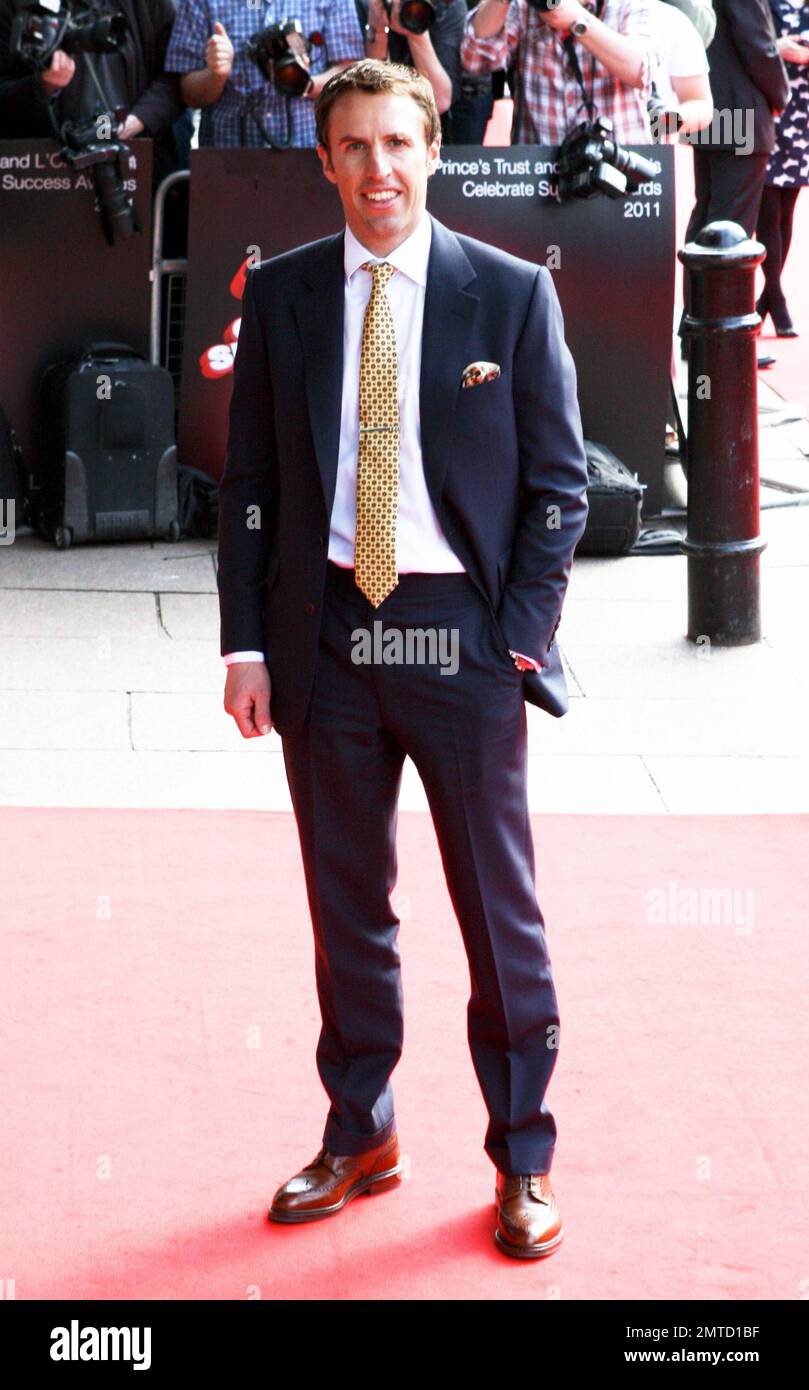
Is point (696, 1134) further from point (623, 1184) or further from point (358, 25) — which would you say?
point (358, 25)

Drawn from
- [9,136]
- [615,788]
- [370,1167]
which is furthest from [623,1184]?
[9,136]

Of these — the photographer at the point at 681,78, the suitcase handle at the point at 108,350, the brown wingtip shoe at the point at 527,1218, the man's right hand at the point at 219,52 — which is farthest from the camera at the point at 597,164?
the brown wingtip shoe at the point at 527,1218

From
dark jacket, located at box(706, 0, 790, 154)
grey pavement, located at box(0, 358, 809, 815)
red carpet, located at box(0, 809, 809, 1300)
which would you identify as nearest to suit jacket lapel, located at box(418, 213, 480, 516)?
red carpet, located at box(0, 809, 809, 1300)

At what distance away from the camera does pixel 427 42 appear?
8.34 metres

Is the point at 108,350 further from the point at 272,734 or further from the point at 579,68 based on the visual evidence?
the point at 272,734

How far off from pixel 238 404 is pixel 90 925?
190 cm

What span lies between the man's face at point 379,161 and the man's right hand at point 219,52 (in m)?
4.97

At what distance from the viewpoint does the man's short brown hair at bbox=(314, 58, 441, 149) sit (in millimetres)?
3314

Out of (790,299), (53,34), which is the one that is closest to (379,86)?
(53,34)

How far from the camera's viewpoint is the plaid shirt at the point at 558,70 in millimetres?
8070

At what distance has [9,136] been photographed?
27.9 ft

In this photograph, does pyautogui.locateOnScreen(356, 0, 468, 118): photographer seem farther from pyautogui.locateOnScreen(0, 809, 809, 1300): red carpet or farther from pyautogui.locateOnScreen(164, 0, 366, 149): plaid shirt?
pyautogui.locateOnScreen(0, 809, 809, 1300): red carpet

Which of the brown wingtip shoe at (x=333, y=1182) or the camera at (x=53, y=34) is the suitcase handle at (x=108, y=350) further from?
the brown wingtip shoe at (x=333, y=1182)

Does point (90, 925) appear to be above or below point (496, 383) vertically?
below
